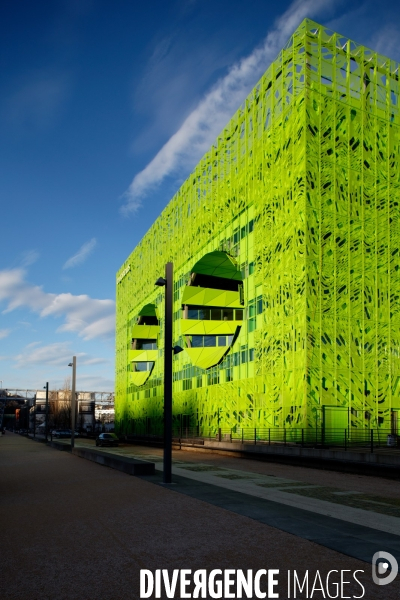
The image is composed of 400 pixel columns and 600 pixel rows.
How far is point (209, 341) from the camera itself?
6203 centimetres

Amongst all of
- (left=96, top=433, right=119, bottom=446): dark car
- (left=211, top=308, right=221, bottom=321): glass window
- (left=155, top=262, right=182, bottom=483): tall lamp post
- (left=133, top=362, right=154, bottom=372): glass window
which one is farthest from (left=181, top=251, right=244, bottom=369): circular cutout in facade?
(left=155, top=262, right=182, bottom=483): tall lamp post

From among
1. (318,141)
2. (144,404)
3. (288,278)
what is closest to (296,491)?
(288,278)

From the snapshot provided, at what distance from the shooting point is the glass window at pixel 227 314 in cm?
5616

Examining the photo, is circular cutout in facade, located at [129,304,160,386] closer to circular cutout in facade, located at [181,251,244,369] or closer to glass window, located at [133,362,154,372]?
glass window, located at [133,362,154,372]

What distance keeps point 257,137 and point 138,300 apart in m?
47.7

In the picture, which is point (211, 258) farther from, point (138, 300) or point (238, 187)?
point (138, 300)

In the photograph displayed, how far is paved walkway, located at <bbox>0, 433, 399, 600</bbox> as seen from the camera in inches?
293

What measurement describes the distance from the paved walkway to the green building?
25106 mm

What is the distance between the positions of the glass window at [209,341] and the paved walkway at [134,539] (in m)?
43.1

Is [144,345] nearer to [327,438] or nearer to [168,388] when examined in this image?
[327,438]

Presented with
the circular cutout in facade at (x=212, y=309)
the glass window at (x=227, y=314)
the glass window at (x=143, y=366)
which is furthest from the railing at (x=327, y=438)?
the glass window at (x=143, y=366)

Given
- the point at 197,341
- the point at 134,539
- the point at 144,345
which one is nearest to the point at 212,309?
the point at 197,341

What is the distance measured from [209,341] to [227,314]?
5910mm

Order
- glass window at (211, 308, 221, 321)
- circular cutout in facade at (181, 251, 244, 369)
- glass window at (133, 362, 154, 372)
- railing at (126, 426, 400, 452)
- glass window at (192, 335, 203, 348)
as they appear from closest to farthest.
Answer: railing at (126, 426, 400, 452) → circular cutout in facade at (181, 251, 244, 369) → glass window at (211, 308, 221, 321) → glass window at (192, 335, 203, 348) → glass window at (133, 362, 154, 372)
